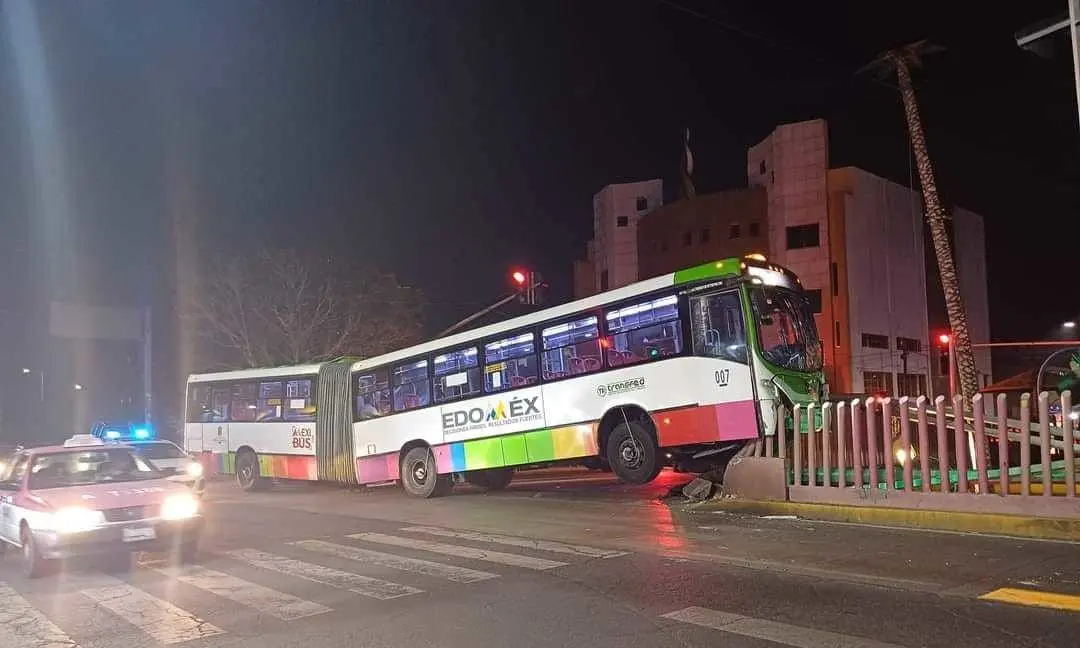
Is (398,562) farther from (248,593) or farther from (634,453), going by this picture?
(634,453)

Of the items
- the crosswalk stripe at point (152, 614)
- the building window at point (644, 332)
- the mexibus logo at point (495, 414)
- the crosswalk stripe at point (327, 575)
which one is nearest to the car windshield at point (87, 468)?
the crosswalk stripe at point (327, 575)

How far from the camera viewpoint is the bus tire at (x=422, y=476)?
17.1 meters

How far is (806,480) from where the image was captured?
11.6 meters

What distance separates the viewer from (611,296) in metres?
13.8

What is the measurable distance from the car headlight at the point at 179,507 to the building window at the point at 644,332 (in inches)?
260

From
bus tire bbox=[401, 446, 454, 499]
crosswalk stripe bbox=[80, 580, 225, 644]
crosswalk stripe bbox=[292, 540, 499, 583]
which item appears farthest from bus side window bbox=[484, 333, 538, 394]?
crosswalk stripe bbox=[80, 580, 225, 644]

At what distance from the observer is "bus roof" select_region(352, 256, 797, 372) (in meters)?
12.4

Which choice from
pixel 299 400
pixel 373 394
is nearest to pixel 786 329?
pixel 373 394

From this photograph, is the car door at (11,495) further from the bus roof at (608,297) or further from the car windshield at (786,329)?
the car windshield at (786,329)

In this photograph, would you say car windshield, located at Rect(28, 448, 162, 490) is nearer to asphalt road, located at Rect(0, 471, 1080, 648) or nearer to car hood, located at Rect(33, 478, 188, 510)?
car hood, located at Rect(33, 478, 188, 510)

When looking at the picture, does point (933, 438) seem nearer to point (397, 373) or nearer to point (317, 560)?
point (317, 560)

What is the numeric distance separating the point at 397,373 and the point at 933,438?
34.9 ft

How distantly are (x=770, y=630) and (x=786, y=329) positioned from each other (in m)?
7.20

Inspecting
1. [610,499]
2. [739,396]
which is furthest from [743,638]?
[610,499]
